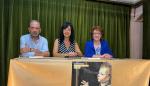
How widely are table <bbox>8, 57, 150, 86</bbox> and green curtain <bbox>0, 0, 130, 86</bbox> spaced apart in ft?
5.05

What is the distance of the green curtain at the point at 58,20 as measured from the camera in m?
→ 3.81

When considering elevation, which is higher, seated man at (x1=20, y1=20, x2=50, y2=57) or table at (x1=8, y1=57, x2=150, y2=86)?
seated man at (x1=20, y1=20, x2=50, y2=57)

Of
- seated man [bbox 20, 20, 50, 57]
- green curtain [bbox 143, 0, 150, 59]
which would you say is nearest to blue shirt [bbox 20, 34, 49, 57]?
seated man [bbox 20, 20, 50, 57]

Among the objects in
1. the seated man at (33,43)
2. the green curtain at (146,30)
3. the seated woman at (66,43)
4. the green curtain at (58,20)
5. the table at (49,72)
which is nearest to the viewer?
the table at (49,72)

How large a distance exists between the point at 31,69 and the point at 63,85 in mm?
349

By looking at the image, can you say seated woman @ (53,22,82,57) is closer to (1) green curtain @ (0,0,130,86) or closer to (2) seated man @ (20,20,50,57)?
(2) seated man @ (20,20,50,57)

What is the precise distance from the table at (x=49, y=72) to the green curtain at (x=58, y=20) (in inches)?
60.5

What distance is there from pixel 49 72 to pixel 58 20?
1.93m

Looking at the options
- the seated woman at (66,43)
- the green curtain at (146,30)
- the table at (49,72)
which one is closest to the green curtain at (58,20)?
the green curtain at (146,30)

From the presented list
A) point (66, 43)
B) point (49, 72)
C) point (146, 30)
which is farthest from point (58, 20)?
point (49, 72)

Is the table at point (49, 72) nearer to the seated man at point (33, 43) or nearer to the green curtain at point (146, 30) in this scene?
the seated man at point (33, 43)

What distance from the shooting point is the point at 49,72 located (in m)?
2.38

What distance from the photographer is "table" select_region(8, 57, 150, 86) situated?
7.55ft

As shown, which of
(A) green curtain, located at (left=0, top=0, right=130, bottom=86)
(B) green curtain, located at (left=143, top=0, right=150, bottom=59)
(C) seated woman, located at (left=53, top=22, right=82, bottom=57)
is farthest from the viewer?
(B) green curtain, located at (left=143, top=0, right=150, bottom=59)
